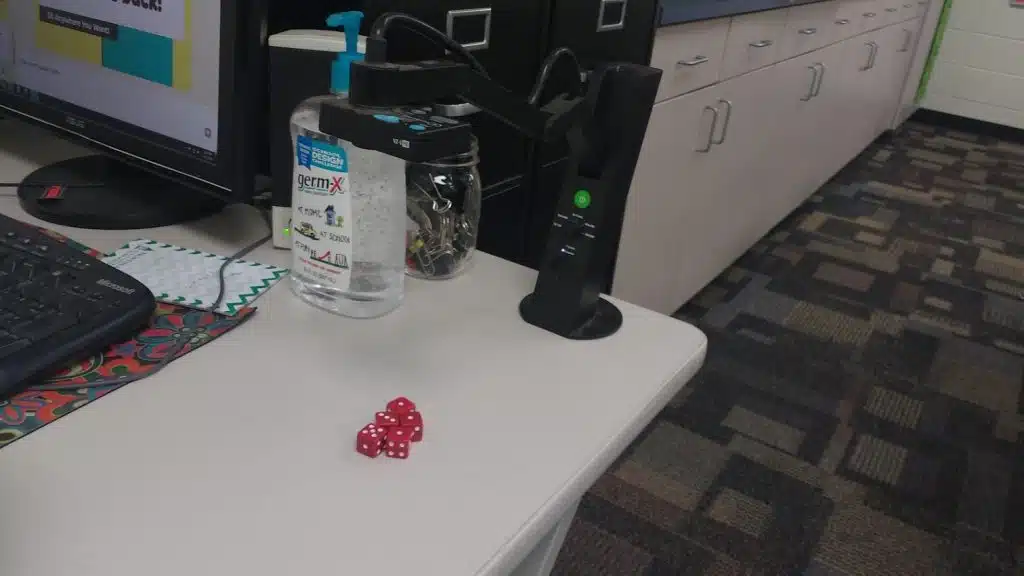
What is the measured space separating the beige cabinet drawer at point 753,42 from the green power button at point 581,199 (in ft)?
4.15

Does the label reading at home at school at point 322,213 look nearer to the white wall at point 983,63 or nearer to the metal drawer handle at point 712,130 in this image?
the metal drawer handle at point 712,130

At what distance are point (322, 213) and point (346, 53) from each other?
127 millimetres

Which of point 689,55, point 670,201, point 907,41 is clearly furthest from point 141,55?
point 907,41

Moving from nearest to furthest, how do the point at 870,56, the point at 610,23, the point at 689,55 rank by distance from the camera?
1. the point at 610,23
2. the point at 689,55
3. the point at 870,56

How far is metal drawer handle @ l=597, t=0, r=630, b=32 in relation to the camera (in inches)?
49.6

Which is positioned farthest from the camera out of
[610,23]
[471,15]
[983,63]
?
[983,63]

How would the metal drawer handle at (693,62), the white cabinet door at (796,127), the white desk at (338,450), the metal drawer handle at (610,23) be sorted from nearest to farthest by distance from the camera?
the white desk at (338,450) → the metal drawer handle at (610,23) → the metal drawer handle at (693,62) → the white cabinet door at (796,127)


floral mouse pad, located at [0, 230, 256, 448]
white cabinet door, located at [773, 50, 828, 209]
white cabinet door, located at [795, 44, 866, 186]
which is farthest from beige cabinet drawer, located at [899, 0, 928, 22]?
floral mouse pad, located at [0, 230, 256, 448]

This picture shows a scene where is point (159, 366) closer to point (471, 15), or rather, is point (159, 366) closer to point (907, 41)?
point (471, 15)

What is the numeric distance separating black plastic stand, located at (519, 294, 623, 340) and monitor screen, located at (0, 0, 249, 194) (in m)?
0.28

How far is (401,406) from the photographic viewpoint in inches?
20.2

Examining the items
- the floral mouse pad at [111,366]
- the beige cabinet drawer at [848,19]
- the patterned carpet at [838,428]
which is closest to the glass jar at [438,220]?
the floral mouse pad at [111,366]

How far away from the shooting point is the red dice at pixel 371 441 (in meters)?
0.48

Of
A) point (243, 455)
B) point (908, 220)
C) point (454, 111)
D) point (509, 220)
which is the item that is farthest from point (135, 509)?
point (908, 220)
